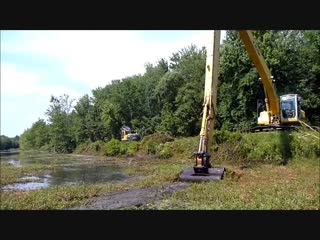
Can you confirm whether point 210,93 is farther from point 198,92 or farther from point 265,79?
point 198,92

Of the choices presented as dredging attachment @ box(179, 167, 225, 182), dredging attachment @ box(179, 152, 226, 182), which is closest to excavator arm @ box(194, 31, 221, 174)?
dredging attachment @ box(179, 152, 226, 182)

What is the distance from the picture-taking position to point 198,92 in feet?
127

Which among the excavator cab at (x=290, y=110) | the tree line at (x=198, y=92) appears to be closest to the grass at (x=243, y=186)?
the excavator cab at (x=290, y=110)

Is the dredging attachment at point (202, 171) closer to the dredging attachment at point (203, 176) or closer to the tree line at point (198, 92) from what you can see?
the dredging attachment at point (203, 176)

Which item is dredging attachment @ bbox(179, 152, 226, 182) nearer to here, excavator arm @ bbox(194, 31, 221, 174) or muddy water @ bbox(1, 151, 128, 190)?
excavator arm @ bbox(194, 31, 221, 174)

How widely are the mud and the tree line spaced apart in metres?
20.4

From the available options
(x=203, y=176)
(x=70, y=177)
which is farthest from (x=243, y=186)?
(x=70, y=177)

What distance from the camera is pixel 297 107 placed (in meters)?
21.5

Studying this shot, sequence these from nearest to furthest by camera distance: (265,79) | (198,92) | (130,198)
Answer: (130,198)
(265,79)
(198,92)

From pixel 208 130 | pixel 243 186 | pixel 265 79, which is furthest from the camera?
pixel 265 79

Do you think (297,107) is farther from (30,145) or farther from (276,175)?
(30,145)

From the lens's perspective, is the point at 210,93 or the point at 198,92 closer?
the point at 210,93

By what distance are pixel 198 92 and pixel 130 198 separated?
97.0ft

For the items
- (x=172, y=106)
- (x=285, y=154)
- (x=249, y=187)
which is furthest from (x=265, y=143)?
(x=172, y=106)
